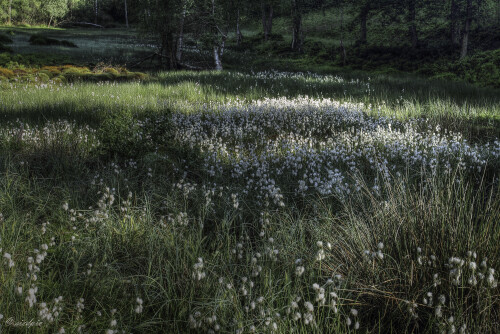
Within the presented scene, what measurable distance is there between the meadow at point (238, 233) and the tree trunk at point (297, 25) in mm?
27452

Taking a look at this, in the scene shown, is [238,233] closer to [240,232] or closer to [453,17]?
[240,232]

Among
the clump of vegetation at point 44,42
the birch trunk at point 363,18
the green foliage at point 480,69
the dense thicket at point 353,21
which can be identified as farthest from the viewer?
the birch trunk at point 363,18

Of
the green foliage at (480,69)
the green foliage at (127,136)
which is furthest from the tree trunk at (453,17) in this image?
the green foliage at (127,136)

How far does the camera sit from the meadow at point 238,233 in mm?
2164

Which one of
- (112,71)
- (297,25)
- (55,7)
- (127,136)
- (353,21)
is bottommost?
(127,136)

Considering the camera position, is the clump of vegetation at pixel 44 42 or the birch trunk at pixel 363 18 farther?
the birch trunk at pixel 363 18

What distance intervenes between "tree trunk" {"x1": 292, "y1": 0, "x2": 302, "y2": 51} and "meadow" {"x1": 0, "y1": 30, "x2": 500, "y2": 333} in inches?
1081

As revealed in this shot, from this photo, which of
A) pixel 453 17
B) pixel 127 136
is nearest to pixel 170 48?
pixel 127 136

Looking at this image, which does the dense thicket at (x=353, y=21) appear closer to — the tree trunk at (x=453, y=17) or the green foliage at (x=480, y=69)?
the tree trunk at (x=453, y=17)

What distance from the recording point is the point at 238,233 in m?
3.67

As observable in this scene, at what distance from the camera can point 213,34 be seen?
61.9 ft

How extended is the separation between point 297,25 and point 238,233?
34.8 meters

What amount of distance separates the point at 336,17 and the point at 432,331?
177ft

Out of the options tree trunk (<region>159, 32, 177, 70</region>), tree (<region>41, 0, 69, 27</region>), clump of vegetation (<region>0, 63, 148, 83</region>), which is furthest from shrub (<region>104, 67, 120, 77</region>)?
tree (<region>41, 0, 69, 27</region>)
